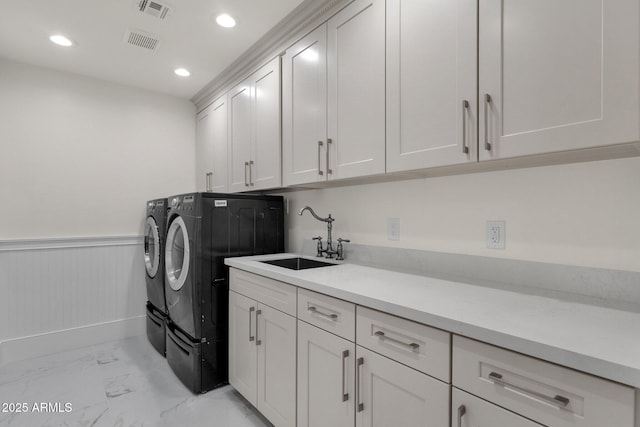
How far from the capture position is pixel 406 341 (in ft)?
3.44

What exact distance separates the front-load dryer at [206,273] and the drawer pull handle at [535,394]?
68.0 inches

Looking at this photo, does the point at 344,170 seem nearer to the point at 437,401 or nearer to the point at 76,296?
the point at 437,401

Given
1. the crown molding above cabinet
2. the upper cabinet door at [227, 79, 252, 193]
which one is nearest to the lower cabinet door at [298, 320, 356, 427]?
the upper cabinet door at [227, 79, 252, 193]

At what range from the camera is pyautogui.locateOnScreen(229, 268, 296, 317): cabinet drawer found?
5.18 ft

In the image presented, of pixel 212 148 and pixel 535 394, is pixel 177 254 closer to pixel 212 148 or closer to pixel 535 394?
pixel 212 148

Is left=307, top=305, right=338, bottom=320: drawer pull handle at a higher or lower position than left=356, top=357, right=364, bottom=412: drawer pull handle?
higher

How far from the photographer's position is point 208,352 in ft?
6.93

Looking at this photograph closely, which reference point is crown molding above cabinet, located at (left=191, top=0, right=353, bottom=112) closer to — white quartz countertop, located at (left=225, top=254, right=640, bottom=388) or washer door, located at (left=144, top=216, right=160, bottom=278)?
washer door, located at (left=144, top=216, right=160, bottom=278)

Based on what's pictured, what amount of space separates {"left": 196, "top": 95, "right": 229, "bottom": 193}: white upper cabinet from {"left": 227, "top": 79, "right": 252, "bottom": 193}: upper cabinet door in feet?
0.45

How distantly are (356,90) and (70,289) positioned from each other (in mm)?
3021

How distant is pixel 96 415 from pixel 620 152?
110 inches

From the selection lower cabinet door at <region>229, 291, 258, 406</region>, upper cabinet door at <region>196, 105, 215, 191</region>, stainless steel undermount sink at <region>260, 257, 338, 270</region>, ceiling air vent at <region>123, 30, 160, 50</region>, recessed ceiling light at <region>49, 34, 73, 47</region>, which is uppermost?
recessed ceiling light at <region>49, 34, 73, 47</region>

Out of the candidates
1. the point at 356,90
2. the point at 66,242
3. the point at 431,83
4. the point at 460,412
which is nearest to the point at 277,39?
the point at 356,90

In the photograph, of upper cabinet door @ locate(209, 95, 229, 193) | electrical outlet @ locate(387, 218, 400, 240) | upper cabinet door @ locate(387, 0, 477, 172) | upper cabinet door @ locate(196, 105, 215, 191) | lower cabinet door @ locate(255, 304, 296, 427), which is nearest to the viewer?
upper cabinet door @ locate(387, 0, 477, 172)
